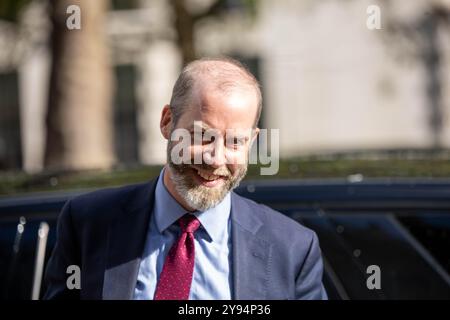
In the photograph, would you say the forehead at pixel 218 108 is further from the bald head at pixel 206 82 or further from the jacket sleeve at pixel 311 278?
the jacket sleeve at pixel 311 278

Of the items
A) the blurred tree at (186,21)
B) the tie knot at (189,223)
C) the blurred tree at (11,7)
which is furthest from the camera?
the blurred tree at (186,21)

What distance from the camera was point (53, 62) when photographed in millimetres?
7383

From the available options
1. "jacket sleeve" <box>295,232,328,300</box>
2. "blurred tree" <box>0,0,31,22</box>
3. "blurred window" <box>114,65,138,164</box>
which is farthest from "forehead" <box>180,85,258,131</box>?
"blurred window" <box>114,65,138,164</box>

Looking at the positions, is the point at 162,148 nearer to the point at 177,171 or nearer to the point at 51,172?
the point at 51,172

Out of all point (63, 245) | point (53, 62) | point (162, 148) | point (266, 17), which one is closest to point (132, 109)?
point (162, 148)

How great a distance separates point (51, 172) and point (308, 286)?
2.10m

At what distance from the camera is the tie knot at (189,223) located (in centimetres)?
195

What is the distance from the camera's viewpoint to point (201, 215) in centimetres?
195

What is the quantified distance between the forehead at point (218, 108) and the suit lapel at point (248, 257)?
0.82ft

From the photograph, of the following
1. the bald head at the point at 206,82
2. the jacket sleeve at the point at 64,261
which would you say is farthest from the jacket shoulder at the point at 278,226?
the jacket sleeve at the point at 64,261

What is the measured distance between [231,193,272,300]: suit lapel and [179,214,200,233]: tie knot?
9 cm

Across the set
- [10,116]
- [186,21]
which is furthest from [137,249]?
[10,116]

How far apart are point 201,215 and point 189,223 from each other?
0.03 metres

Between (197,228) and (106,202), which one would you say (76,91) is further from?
(197,228)
